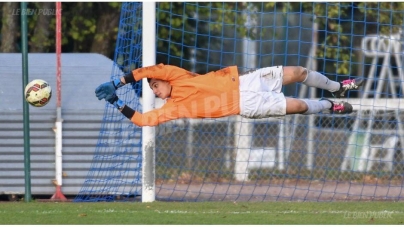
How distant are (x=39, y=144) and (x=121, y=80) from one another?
9.17 feet

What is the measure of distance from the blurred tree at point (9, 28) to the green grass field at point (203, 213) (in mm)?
4687

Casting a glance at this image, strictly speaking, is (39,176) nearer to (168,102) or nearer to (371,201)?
(168,102)

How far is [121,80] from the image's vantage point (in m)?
9.86

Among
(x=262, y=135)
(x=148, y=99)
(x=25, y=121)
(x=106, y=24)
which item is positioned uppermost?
(x=106, y=24)

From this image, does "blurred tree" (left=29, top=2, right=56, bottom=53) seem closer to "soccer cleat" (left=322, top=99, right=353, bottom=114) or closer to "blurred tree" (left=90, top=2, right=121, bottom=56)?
"blurred tree" (left=90, top=2, right=121, bottom=56)

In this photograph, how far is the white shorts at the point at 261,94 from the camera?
996cm

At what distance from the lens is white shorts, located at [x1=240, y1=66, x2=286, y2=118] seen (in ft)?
32.7

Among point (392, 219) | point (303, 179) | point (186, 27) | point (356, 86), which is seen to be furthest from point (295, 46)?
point (392, 219)

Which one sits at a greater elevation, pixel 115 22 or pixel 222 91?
pixel 115 22

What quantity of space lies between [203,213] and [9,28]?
677cm

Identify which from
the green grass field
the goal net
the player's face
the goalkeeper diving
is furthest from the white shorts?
the goal net

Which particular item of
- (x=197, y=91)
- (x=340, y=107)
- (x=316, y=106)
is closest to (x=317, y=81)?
(x=316, y=106)

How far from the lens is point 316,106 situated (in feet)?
33.5

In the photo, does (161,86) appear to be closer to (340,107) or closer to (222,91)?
(222,91)
